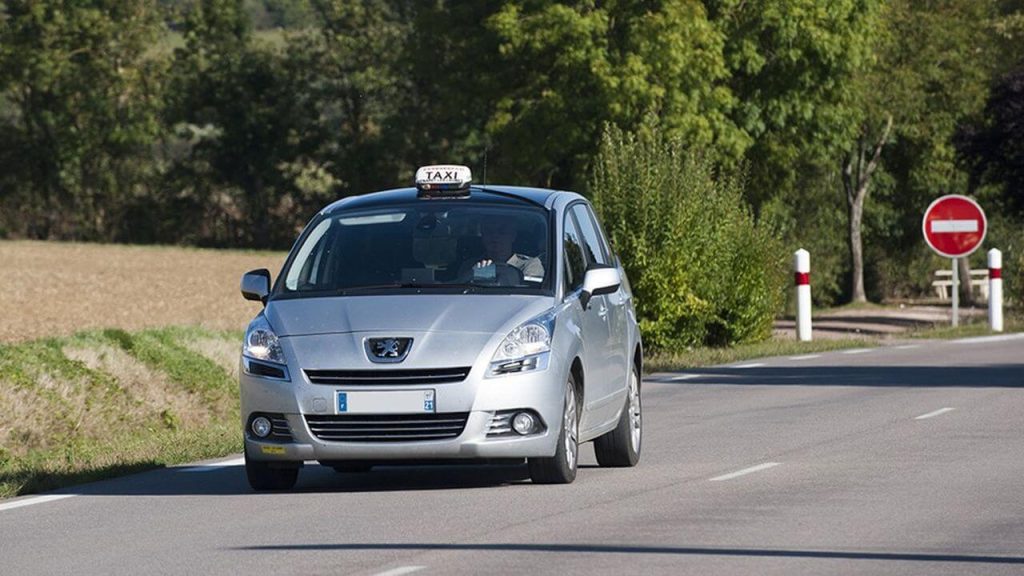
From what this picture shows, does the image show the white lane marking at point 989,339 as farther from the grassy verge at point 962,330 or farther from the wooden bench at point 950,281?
the wooden bench at point 950,281

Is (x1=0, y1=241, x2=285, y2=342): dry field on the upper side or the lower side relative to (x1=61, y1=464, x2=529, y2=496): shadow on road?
lower

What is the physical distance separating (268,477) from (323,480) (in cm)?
90

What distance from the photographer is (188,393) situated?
24.5 metres

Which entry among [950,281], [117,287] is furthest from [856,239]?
[117,287]

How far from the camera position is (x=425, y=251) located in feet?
43.1

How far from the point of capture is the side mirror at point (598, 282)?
13.1 meters

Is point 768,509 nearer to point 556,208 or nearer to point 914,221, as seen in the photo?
point 556,208

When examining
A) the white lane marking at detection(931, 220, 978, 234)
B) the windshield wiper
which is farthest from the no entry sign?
the windshield wiper

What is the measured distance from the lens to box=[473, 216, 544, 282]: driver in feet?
42.8

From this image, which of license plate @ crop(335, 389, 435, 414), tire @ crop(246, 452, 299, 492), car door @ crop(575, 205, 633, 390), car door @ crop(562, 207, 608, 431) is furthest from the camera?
car door @ crop(575, 205, 633, 390)

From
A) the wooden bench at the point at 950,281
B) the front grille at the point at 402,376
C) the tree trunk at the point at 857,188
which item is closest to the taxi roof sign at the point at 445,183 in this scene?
the front grille at the point at 402,376

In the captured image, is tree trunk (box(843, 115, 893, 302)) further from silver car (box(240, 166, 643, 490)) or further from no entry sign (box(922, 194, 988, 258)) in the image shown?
silver car (box(240, 166, 643, 490))

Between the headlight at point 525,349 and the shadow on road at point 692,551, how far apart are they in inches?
88.7

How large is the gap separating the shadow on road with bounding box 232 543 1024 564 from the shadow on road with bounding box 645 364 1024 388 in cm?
1312
